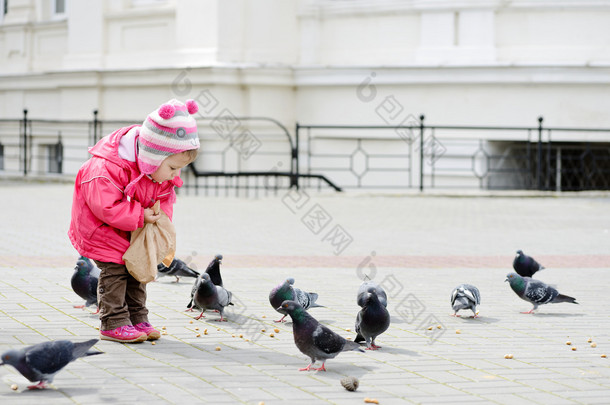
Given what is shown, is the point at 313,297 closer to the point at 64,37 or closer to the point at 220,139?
the point at 220,139

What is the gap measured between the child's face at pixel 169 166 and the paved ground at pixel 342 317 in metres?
1.04

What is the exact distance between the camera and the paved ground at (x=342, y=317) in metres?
5.17

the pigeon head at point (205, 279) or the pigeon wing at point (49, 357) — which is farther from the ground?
the pigeon head at point (205, 279)

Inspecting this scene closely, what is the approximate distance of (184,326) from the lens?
6.88 m

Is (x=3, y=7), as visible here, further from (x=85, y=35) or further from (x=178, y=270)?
(x=178, y=270)

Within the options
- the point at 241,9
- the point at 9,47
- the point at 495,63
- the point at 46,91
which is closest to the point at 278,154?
the point at 241,9

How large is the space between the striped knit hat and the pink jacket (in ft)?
0.51

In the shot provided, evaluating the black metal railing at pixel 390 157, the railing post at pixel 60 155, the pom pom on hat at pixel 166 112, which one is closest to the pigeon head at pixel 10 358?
the pom pom on hat at pixel 166 112

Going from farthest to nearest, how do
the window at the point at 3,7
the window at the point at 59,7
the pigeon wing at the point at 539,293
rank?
the window at the point at 3,7 → the window at the point at 59,7 → the pigeon wing at the point at 539,293

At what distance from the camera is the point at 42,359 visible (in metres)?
4.91

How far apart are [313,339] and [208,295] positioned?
1.62 m

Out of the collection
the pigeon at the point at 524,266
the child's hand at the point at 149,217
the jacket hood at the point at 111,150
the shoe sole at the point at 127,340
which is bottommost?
the shoe sole at the point at 127,340

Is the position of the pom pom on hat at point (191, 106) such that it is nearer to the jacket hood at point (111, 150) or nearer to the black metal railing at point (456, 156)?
the jacket hood at point (111, 150)

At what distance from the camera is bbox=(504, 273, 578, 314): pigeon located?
7.48 m
